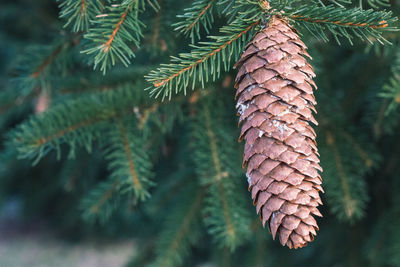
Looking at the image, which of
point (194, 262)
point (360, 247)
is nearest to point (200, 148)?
point (360, 247)

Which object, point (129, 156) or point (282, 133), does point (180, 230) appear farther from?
point (282, 133)

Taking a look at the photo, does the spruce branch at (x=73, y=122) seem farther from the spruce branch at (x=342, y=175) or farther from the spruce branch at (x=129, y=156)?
the spruce branch at (x=342, y=175)

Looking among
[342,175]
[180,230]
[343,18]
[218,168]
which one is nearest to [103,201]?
[180,230]

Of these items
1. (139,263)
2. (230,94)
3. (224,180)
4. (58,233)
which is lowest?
(58,233)

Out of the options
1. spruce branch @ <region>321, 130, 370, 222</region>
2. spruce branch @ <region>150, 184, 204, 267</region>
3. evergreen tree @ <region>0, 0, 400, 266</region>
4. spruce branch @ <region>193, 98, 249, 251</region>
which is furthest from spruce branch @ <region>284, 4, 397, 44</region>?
spruce branch @ <region>150, 184, 204, 267</region>

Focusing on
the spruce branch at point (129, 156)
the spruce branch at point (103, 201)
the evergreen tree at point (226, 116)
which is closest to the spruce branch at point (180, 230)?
the evergreen tree at point (226, 116)

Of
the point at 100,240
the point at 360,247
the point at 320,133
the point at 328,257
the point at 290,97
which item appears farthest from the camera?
the point at 100,240

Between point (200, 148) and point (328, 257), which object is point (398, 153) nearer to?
point (328, 257)
